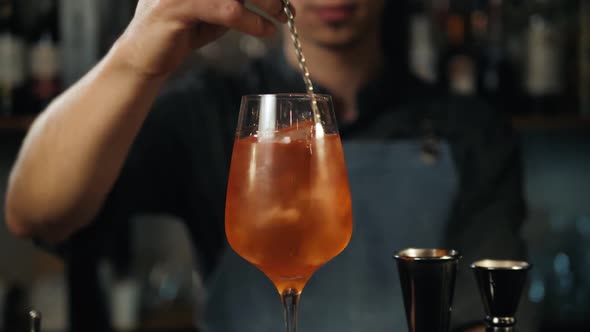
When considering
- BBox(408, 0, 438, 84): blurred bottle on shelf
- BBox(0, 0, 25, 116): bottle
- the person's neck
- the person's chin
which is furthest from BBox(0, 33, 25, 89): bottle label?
BBox(408, 0, 438, 84): blurred bottle on shelf

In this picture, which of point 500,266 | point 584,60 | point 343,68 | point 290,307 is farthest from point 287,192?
point 584,60

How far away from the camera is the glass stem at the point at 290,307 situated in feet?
2.83

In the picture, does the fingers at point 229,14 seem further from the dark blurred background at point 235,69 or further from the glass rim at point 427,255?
the dark blurred background at point 235,69

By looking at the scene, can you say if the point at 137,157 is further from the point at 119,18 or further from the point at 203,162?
the point at 119,18

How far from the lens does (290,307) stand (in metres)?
0.88

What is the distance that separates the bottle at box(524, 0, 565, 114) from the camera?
263 cm

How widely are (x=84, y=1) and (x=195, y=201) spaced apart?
93cm

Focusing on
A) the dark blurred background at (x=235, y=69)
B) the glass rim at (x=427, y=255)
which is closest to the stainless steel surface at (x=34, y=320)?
the glass rim at (x=427, y=255)

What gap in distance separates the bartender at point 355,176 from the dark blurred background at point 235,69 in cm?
42

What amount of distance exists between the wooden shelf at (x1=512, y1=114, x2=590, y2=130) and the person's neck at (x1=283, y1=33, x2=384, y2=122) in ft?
2.45

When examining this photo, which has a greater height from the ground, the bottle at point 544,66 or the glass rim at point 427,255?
the bottle at point 544,66

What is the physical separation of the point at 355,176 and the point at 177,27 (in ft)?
3.15

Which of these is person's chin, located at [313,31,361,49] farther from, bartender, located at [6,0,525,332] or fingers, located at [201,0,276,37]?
fingers, located at [201,0,276,37]

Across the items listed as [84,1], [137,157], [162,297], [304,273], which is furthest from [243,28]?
[162,297]
